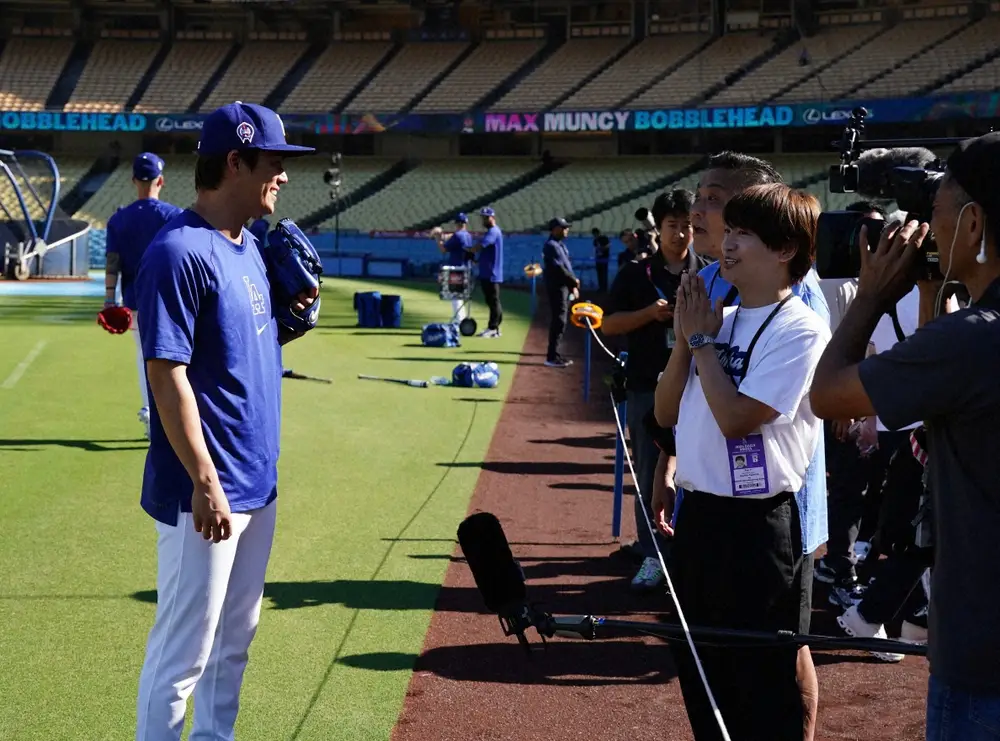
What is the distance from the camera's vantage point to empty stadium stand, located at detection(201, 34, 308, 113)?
49312mm

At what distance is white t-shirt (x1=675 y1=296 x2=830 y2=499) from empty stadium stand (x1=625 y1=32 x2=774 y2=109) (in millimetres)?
40443

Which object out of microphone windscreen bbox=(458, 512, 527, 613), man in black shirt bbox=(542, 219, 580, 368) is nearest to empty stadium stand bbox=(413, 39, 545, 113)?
man in black shirt bbox=(542, 219, 580, 368)

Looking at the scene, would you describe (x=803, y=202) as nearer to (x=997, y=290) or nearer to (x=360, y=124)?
(x=997, y=290)

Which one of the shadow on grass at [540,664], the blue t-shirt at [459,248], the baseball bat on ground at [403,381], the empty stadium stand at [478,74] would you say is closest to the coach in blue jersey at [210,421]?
the shadow on grass at [540,664]

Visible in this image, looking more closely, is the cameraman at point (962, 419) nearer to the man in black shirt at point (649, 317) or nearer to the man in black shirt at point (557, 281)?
the man in black shirt at point (649, 317)

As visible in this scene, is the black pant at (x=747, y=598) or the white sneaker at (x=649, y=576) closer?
the black pant at (x=747, y=598)

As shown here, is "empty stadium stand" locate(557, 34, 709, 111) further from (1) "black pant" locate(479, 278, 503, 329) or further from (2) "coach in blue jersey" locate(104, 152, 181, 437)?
(2) "coach in blue jersey" locate(104, 152, 181, 437)

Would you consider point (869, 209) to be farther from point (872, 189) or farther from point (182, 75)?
point (182, 75)

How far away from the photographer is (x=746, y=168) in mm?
3898

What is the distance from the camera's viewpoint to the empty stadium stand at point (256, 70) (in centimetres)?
4931

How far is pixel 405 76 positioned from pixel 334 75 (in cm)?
319

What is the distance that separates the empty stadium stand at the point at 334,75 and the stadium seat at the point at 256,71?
1.28 meters

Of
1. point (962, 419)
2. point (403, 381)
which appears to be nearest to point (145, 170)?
point (403, 381)

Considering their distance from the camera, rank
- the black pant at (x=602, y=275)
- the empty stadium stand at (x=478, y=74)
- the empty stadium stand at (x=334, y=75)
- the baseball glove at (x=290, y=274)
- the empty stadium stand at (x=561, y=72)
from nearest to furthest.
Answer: the baseball glove at (x=290, y=274)
the black pant at (x=602, y=275)
the empty stadium stand at (x=561, y=72)
the empty stadium stand at (x=478, y=74)
the empty stadium stand at (x=334, y=75)
